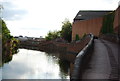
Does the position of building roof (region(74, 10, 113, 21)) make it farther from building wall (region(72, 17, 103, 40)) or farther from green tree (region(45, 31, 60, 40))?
green tree (region(45, 31, 60, 40))

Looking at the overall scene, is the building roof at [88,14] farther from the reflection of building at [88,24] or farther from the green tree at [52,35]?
the green tree at [52,35]

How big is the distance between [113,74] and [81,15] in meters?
56.2

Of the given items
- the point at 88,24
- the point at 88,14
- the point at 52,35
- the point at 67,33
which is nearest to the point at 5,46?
the point at 88,24

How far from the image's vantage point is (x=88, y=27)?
50031 mm

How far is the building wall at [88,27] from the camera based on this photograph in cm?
4456

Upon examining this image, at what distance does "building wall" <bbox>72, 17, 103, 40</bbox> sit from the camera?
4456 cm

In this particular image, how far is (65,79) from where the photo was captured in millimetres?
21359

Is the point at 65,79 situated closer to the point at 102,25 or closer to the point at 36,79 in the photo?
the point at 36,79

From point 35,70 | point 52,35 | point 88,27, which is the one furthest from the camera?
point 52,35

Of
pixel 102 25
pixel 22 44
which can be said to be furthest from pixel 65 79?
pixel 22 44

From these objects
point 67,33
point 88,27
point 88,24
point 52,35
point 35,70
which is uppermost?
point 88,24

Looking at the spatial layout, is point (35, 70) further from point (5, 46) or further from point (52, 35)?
point (52, 35)

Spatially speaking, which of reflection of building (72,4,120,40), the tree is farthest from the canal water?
the tree

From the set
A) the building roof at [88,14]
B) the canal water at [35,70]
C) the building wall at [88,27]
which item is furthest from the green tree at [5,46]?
the building roof at [88,14]
